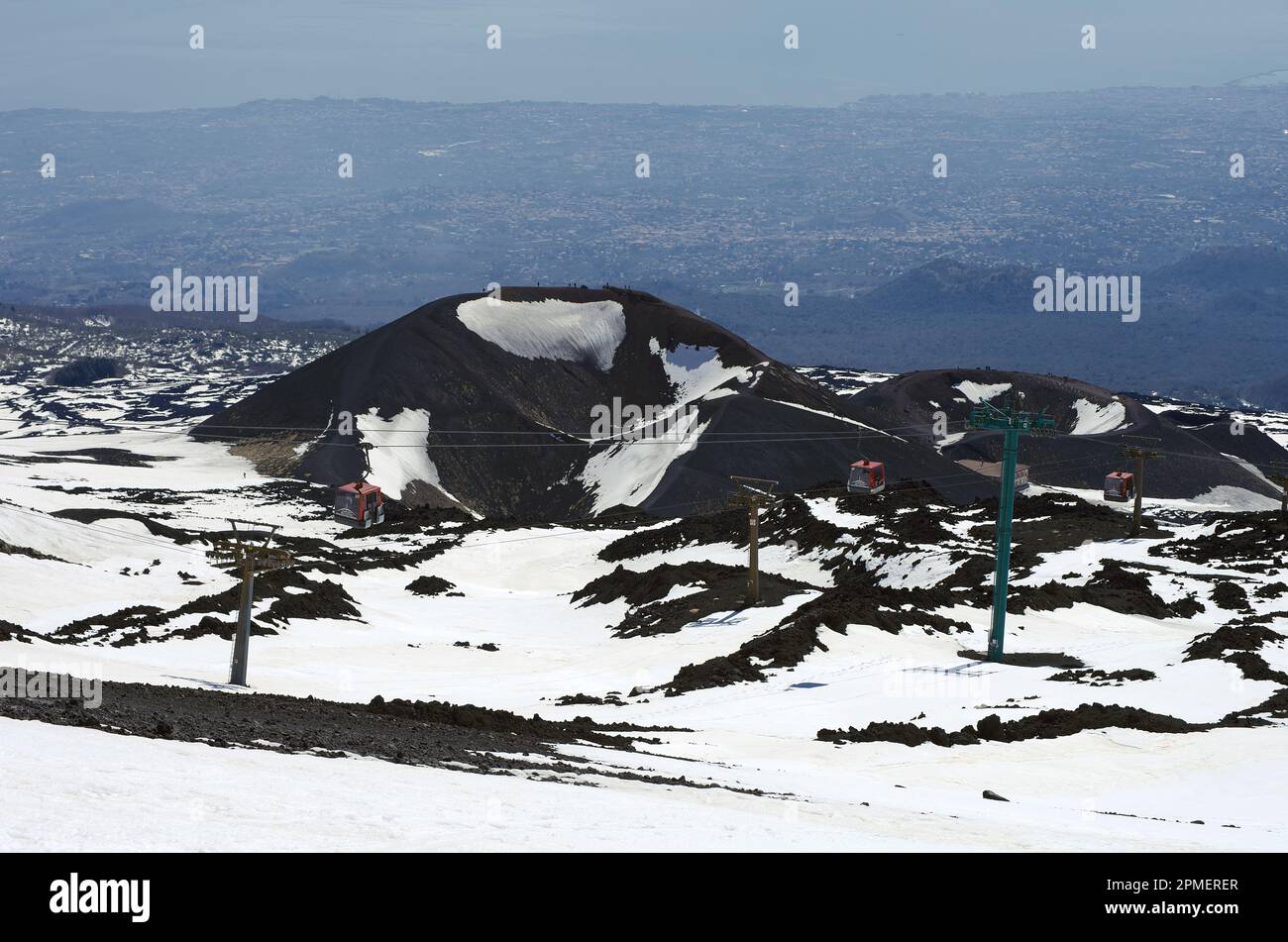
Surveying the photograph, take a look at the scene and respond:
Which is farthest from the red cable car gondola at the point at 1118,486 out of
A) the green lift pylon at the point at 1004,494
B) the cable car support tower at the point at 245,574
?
the cable car support tower at the point at 245,574

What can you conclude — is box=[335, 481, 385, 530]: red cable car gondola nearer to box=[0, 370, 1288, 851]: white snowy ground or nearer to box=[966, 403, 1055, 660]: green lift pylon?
box=[0, 370, 1288, 851]: white snowy ground

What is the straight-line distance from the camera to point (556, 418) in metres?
162

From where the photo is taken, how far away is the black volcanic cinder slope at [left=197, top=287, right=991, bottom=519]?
13500 cm

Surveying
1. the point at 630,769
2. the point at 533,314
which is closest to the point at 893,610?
the point at 630,769

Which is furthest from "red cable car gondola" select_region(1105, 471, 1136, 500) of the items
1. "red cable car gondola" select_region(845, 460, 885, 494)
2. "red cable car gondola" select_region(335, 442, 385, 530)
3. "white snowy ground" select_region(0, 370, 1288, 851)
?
"red cable car gondola" select_region(335, 442, 385, 530)

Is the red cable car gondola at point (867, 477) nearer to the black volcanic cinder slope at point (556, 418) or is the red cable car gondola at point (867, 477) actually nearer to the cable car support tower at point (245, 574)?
the black volcanic cinder slope at point (556, 418)

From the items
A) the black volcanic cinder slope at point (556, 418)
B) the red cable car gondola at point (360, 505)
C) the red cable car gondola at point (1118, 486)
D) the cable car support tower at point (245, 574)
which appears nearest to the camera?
the cable car support tower at point (245, 574)

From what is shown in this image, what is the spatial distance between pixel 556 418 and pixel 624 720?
11750 centimetres

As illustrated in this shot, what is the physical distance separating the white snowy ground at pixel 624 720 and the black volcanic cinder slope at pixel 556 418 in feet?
115

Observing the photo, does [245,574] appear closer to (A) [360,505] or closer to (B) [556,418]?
(A) [360,505]

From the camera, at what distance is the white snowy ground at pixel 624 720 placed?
739 inches

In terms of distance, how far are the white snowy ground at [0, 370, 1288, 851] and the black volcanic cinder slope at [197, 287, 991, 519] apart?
35.0m

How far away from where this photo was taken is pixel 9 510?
302 ft

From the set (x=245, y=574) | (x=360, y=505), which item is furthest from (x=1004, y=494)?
(x=360, y=505)
